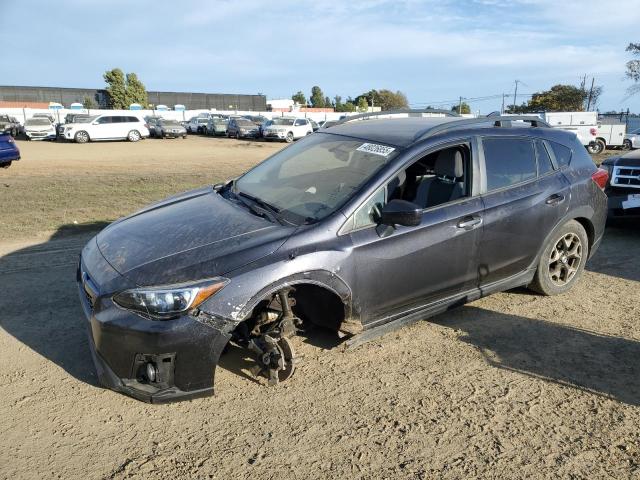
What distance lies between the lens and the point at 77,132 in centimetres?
3003

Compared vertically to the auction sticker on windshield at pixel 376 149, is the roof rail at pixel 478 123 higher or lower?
higher

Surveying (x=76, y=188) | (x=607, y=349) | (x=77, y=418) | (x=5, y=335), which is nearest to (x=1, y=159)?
(x=76, y=188)

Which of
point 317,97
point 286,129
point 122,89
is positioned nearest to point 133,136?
point 286,129

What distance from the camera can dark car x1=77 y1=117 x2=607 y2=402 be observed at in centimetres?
294

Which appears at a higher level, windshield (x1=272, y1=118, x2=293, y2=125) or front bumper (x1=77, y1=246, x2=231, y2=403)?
windshield (x1=272, y1=118, x2=293, y2=125)

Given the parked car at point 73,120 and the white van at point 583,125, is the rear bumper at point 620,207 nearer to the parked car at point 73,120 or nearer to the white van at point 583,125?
the white van at point 583,125

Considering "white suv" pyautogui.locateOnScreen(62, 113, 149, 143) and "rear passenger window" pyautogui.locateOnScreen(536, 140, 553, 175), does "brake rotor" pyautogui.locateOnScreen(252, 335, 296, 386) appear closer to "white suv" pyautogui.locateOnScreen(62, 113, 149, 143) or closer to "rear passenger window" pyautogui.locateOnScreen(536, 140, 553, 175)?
"rear passenger window" pyautogui.locateOnScreen(536, 140, 553, 175)

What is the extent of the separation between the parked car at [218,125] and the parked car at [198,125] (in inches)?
49.0

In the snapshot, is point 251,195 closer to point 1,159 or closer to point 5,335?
point 5,335

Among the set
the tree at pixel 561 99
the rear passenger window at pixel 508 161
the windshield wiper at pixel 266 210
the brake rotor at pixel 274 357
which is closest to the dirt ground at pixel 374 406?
the brake rotor at pixel 274 357

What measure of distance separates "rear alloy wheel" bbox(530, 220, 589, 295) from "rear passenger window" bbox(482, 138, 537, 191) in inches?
26.1

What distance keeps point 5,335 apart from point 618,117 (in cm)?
4067

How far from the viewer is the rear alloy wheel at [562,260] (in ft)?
15.1

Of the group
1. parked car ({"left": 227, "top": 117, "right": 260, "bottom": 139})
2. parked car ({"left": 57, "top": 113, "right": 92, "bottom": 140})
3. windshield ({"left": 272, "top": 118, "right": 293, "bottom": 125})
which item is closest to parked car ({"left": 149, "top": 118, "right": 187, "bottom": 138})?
parked car ({"left": 227, "top": 117, "right": 260, "bottom": 139})
